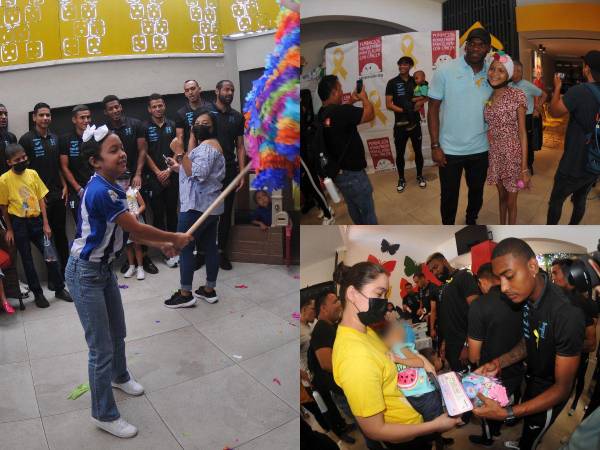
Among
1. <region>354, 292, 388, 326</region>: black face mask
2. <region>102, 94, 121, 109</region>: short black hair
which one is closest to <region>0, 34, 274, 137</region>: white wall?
<region>102, 94, 121, 109</region>: short black hair

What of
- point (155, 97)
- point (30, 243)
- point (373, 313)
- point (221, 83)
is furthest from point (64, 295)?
point (373, 313)

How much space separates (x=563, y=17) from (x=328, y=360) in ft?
3.58

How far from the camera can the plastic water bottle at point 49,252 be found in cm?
136

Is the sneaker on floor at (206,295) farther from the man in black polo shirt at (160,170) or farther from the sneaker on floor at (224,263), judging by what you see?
the man in black polo shirt at (160,170)

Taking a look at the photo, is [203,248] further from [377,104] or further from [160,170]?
[377,104]

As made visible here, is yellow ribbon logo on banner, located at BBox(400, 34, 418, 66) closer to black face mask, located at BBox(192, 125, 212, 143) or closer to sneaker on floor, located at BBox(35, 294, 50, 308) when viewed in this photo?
black face mask, located at BBox(192, 125, 212, 143)

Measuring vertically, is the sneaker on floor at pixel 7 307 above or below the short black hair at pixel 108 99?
below

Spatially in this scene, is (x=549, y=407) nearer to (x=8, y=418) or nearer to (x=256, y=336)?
(x=256, y=336)

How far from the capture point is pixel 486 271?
124 cm

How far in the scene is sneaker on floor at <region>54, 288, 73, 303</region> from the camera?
142 cm

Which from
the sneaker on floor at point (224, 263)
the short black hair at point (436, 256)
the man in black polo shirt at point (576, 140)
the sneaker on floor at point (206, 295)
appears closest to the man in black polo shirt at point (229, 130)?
the sneaker on floor at point (224, 263)

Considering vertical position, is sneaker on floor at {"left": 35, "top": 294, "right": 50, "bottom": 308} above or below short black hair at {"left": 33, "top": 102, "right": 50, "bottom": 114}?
below

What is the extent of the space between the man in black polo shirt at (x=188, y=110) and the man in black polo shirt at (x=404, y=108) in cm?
54

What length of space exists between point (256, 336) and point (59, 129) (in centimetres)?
85
